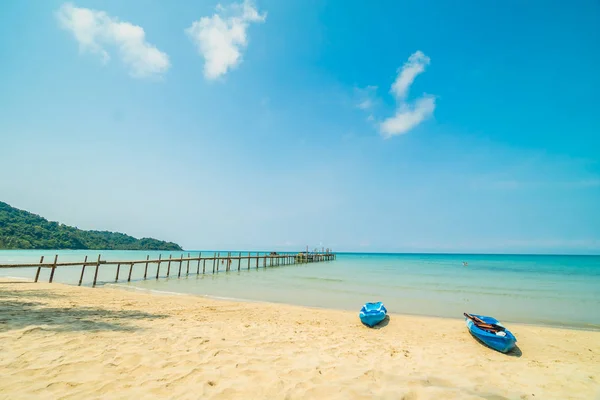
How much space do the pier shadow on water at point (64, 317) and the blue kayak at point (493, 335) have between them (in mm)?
9232

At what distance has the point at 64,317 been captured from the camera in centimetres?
739

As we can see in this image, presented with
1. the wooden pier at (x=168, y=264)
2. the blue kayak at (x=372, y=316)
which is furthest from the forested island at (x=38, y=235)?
the blue kayak at (x=372, y=316)

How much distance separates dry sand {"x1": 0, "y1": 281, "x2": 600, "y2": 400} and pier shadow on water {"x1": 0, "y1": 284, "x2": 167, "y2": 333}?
3cm

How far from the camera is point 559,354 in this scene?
7.13 m

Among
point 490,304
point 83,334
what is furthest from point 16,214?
point 490,304

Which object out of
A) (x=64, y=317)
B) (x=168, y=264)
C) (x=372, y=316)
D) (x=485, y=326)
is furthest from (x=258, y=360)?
(x=168, y=264)

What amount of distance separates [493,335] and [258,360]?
6.43m

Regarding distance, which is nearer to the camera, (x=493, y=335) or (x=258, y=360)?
(x=258, y=360)

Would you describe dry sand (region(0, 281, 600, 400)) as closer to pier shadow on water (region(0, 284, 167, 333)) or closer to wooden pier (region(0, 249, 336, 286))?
pier shadow on water (region(0, 284, 167, 333))

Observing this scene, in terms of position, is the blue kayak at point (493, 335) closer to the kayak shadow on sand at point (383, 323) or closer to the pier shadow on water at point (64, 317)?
the kayak shadow on sand at point (383, 323)

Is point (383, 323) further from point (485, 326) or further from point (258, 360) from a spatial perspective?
point (258, 360)

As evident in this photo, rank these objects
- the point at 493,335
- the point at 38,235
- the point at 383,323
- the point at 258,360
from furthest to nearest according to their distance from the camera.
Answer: the point at 38,235, the point at 383,323, the point at 493,335, the point at 258,360

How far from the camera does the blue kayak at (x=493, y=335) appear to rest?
7074mm

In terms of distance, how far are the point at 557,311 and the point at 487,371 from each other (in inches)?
480
